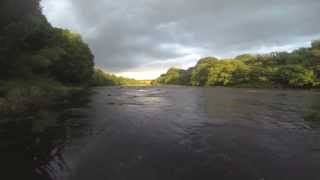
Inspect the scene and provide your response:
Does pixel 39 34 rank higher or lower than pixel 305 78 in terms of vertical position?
higher

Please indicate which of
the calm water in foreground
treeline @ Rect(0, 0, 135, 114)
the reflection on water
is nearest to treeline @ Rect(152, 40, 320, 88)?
treeline @ Rect(0, 0, 135, 114)

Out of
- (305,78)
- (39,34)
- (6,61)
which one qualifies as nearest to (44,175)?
(6,61)

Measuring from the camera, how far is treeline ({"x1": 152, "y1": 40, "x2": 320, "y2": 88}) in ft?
301

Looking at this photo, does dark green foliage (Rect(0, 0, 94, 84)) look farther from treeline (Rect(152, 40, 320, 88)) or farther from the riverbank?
treeline (Rect(152, 40, 320, 88))

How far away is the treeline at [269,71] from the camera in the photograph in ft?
301

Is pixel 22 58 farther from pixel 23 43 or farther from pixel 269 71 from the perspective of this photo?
pixel 269 71

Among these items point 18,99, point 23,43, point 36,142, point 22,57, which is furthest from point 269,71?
point 36,142

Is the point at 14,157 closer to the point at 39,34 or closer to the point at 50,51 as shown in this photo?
the point at 39,34

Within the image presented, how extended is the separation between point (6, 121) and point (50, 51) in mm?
32627

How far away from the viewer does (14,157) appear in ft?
42.6

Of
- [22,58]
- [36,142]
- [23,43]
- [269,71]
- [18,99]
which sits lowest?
[36,142]

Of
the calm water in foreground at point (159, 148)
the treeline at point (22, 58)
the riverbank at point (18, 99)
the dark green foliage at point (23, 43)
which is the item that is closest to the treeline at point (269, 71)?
the dark green foliage at point (23, 43)

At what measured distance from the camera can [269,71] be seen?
101 m

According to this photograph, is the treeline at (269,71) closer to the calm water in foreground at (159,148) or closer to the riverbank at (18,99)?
the riverbank at (18,99)
